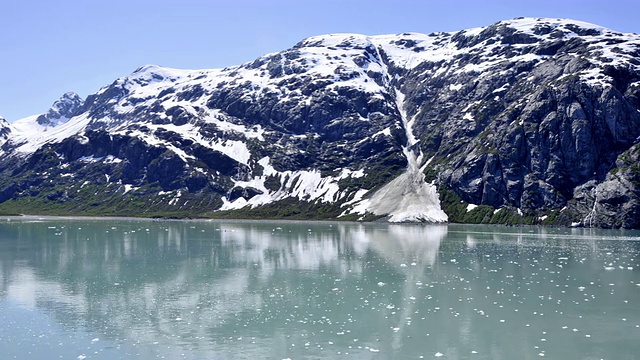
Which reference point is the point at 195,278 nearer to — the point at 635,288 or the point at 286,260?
the point at 286,260

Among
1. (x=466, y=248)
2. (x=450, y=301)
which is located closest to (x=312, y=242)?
(x=466, y=248)

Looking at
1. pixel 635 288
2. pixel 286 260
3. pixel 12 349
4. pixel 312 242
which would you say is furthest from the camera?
pixel 312 242

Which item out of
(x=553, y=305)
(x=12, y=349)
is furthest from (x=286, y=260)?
(x=12, y=349)

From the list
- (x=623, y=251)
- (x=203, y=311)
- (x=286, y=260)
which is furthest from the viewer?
(x=623, y=251)

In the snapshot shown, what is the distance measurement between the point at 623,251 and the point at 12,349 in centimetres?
8625

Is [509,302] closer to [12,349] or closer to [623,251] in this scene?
[12,349]

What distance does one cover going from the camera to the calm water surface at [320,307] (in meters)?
30.6

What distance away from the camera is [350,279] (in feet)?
180

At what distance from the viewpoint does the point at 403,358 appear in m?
28.6

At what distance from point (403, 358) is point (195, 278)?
32.6 meters

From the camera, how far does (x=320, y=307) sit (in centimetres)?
4112

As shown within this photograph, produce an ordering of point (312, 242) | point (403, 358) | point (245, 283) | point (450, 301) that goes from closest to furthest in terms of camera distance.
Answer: point (403, 358)
point (450, 301)
point (245, 283)
point (312, 242)

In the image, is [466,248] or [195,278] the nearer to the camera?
[195,278]

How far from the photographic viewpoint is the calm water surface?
30.6 m
